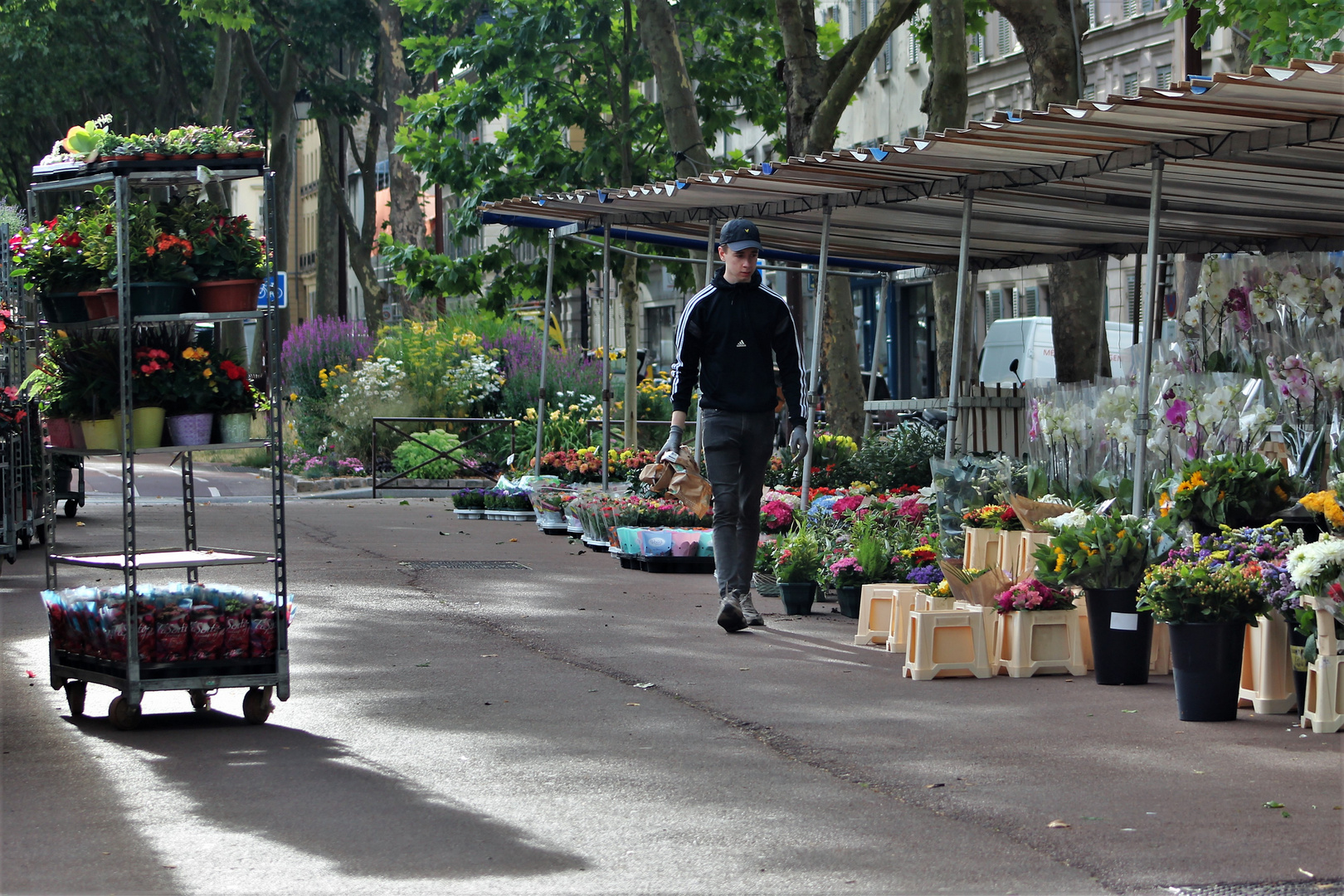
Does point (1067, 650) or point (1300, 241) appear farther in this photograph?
point (1300, 241)

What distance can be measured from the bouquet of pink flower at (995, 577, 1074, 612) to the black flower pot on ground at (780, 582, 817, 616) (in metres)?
2.42

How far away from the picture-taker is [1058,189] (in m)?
11.9

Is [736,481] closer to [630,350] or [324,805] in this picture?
[324,805]

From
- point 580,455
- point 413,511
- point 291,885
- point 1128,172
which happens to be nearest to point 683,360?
point 1128,172

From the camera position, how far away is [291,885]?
4.85 m

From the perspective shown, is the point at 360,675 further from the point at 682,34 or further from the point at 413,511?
the point at 682,34

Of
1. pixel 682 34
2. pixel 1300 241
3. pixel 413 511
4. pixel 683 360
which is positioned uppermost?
pixel 682 34

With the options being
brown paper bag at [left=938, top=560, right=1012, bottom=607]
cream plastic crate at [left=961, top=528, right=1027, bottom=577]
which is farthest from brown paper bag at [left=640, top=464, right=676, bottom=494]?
brown paper bag at [left=938, top=560, right=1012, bottom=607]

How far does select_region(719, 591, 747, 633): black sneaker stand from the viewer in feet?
32.2

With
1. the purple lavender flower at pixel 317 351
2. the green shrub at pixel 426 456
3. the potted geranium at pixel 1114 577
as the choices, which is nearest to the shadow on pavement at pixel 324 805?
the potted geranium at pixel 1114 577

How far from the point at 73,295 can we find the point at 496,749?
2.59 meters

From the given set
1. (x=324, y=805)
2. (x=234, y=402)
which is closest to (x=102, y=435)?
(x=234, y=402)

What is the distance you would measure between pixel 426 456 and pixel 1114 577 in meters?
18.6

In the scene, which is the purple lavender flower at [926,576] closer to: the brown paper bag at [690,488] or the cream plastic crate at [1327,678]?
the cream plastic crate at [1327,678]
